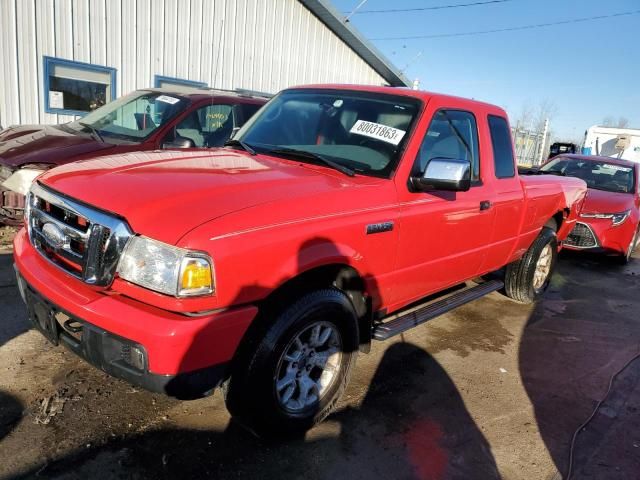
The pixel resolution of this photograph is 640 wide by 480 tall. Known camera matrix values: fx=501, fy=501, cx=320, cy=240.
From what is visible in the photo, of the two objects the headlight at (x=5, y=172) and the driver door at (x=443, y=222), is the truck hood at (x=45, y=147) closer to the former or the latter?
the headlight at (x=5, y=172)

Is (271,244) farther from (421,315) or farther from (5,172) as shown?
(5,172)

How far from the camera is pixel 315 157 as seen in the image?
3.26 m

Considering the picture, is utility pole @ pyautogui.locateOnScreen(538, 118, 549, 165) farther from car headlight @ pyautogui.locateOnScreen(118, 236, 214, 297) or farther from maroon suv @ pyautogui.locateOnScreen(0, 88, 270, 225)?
car headlight @ pyautogui.locateOnScreen(118, 236, 214, 297)

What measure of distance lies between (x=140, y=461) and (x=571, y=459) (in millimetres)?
2425

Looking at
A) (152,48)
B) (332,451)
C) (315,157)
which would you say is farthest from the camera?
(152,48)

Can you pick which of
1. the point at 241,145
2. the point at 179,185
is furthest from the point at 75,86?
the point at 179,185

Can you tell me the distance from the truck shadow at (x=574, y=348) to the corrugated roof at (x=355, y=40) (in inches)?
361

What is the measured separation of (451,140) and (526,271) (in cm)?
224

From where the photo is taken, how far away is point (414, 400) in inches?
133

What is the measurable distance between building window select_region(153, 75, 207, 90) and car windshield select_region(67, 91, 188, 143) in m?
4.17

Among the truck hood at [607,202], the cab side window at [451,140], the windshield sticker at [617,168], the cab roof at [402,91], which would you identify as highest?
the cab roof at [402,91]

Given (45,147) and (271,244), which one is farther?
(45,147)

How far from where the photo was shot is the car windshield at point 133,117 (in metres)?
5.90

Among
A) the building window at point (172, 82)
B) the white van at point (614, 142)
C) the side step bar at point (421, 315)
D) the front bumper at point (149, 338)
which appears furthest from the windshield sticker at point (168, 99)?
the white van at point (614, 142)
